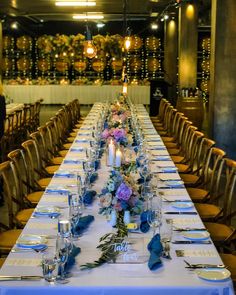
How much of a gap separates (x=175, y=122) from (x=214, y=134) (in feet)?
2.59

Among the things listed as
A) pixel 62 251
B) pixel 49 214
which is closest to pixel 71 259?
pixel 62 251

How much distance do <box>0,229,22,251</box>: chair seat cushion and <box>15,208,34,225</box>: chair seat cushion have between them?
0.94 ft

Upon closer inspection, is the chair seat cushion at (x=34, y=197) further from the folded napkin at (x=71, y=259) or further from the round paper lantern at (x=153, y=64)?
the round paper lantern at (x=153, y=64)

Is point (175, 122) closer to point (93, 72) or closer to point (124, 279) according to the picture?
point (124, 279)

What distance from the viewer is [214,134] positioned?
927 cm

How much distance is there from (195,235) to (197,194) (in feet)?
7.69

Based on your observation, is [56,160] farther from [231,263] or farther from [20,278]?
[20,278]

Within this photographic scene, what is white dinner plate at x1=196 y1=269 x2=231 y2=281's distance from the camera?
2.91 m

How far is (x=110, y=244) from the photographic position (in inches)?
131

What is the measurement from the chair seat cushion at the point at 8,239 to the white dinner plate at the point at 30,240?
83 cm

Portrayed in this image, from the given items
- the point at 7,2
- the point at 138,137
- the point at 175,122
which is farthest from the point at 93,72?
the point at 138,137

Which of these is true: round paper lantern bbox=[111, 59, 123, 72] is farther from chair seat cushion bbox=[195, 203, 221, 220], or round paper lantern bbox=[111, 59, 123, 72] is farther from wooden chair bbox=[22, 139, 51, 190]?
chair seat cushion bbox=[195, 203, 221, 220]

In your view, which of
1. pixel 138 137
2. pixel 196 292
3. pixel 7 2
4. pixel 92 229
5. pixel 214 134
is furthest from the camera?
pixel 7 2

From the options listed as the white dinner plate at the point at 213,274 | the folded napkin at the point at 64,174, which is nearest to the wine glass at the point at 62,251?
the white dinner plate at the point at 213,274
